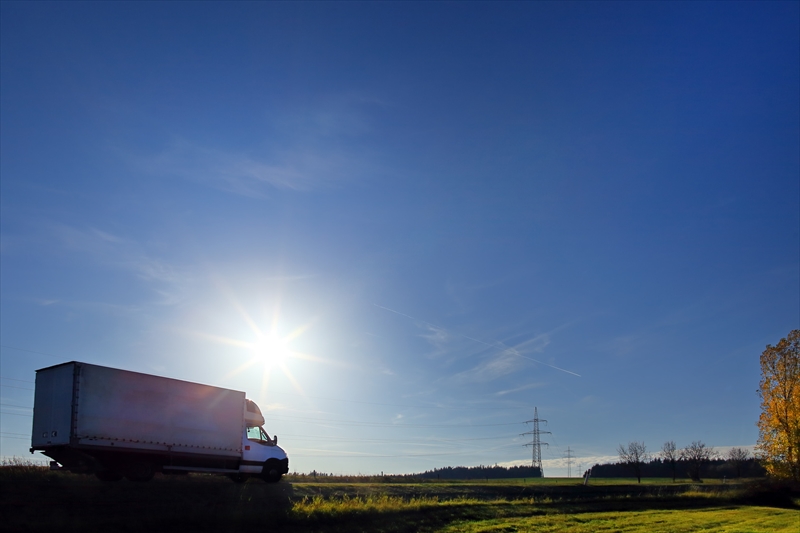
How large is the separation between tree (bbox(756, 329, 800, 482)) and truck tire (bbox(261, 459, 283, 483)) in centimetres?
4459

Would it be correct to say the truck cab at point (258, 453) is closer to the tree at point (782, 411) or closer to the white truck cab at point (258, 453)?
the white truck cab at point (258, 453)

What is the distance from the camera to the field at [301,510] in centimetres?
2005

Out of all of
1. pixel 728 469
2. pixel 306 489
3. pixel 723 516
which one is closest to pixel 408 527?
pixel 306 489

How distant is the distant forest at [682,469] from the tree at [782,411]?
71450 mm

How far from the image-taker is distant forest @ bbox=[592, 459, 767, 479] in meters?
129

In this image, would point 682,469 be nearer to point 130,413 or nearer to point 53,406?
point 130,413

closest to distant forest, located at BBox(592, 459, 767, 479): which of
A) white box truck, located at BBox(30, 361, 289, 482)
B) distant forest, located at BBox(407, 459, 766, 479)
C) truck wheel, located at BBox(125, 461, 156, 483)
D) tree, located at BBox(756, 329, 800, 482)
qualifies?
distant forest, located at BBox(407, 459, 766, 479)

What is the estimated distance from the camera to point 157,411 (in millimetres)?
26562

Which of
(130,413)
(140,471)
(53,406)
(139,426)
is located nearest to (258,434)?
(140,471)

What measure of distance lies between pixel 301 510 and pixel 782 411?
4803cm

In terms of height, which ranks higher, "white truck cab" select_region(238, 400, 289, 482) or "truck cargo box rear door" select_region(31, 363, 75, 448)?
"truck cargo box rear door" select_region(31, 363, 75, 448)

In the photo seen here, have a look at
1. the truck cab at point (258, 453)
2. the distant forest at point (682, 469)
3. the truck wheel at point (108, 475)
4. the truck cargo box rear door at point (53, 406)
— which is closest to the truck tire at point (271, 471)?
the truck cab at point (258, 453)

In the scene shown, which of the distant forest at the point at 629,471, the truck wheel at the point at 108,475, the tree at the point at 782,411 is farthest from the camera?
the distant forest at the point at 629,471

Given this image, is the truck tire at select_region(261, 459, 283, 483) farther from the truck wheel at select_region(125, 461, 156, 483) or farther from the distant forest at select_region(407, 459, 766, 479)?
the distant forest at select_region(407, 459, 766, 479)
